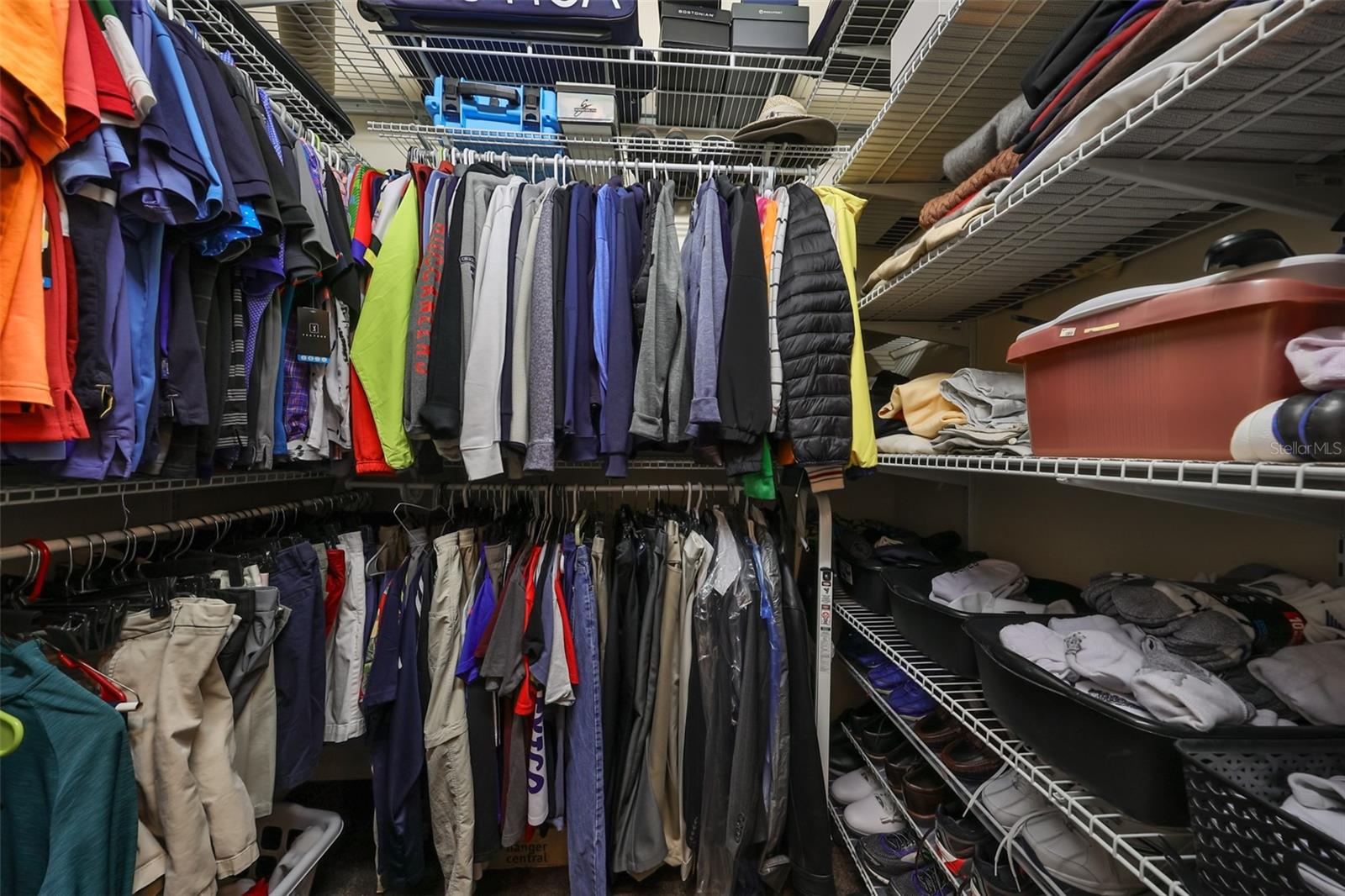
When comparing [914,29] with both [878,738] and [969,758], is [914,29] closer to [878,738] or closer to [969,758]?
[969,758]

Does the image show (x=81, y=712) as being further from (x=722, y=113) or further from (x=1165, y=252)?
(x=722, y=113)

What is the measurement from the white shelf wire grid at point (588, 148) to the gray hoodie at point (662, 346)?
14.2 inches

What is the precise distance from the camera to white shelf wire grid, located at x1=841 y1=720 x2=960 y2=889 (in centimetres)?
106

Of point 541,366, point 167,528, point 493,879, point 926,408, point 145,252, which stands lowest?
point 493,879

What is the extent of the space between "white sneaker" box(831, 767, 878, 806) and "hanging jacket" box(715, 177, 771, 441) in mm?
1034

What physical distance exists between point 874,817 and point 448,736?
109 cm

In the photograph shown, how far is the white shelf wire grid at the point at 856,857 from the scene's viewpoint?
3.98ft

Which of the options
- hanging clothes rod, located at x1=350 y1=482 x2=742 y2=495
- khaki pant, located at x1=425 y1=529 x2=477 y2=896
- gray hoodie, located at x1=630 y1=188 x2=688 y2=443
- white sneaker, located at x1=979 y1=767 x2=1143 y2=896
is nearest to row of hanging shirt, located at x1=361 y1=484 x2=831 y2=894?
khaki pant, located at x1=425 y1=529 x2=477 y2=896

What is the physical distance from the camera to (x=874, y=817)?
4.39 feet

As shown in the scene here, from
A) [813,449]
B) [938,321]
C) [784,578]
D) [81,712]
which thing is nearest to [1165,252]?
[938,321]

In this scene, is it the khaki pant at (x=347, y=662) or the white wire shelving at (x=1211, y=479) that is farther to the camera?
the khaki pant at (x=347, y=662)

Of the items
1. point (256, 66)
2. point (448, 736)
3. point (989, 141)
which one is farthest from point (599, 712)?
point (256, 66)

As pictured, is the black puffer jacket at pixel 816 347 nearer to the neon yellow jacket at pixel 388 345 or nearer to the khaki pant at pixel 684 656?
the khaki pant at pixel 684 656

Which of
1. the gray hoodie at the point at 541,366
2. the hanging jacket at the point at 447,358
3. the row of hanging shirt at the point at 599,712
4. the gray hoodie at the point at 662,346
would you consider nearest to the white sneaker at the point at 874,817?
the row of hanging shirt at the point at 599,712
